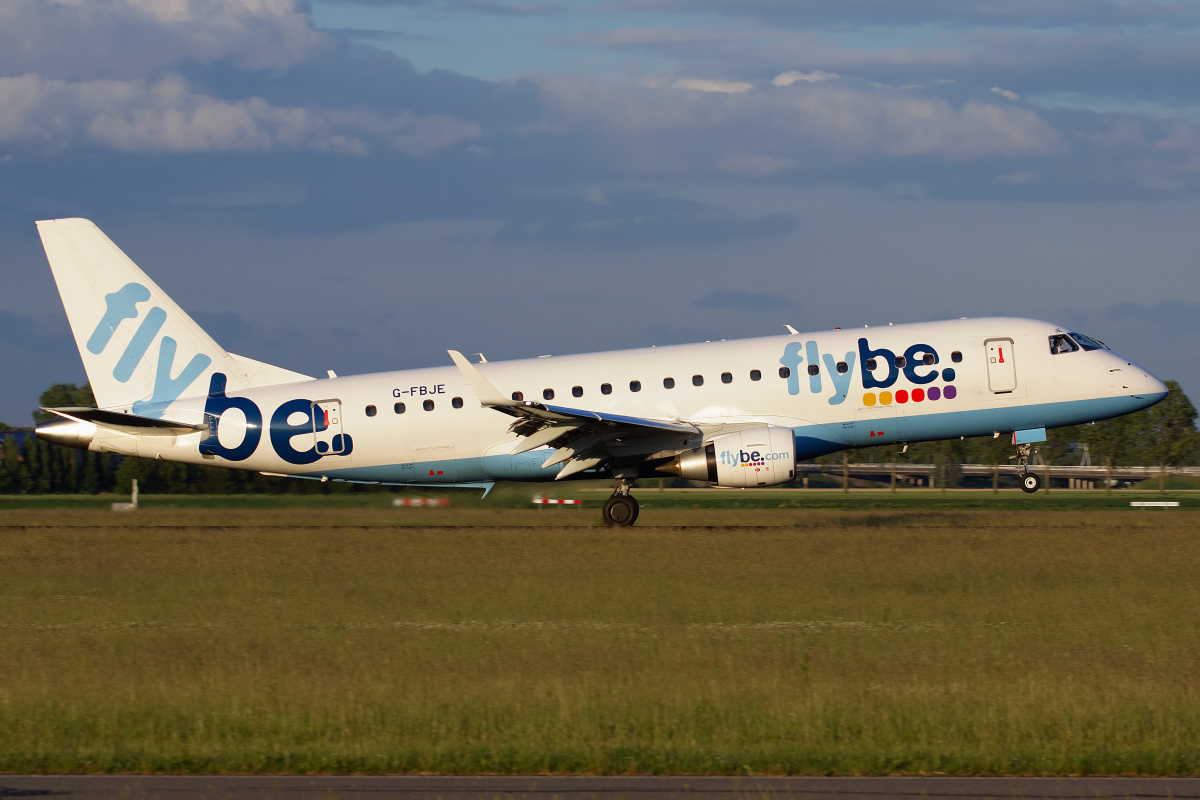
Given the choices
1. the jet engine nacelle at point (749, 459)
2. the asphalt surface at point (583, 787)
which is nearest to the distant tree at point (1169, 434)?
the jet engine nacelle at point (749, 459)

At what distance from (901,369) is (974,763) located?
1761cm

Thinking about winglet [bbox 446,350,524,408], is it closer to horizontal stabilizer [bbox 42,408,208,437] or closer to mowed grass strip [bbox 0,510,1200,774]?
mowed grass strip [bbox 0,510,1200,774]

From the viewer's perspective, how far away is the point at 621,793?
8742 millimetres

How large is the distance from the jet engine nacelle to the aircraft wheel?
2435 mm

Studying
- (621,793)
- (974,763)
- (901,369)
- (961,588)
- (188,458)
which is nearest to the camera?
(621,793)

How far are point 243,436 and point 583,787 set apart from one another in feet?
69.7

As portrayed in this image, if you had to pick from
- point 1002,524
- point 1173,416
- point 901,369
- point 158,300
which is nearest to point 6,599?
point 158,300

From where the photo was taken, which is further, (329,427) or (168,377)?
(168,377)

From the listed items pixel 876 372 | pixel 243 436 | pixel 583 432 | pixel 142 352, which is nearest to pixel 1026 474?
pixel 876 372

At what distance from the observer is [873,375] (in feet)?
86.4

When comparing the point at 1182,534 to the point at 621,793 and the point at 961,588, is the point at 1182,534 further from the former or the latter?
the point at 621,793

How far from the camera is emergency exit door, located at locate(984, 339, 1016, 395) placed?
26.5 meters

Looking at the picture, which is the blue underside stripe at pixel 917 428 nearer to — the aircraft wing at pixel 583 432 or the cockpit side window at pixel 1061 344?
the aircraft wing at pixel 583 432

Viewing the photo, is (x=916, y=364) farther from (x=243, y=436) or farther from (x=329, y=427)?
(x=243, y=436)
